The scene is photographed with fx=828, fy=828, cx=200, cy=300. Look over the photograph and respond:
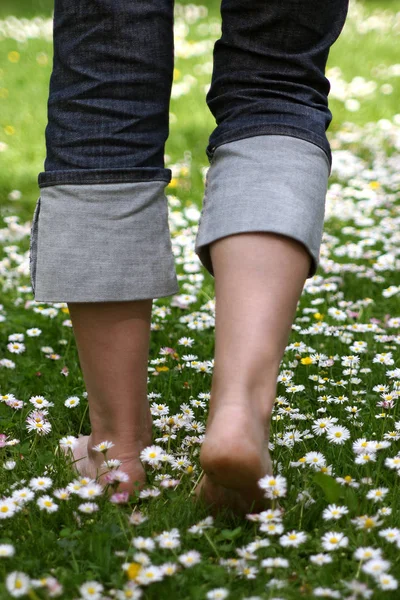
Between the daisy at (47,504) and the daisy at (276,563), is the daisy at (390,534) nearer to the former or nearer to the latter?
the daisy at (276,563)

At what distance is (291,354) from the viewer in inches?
96.2

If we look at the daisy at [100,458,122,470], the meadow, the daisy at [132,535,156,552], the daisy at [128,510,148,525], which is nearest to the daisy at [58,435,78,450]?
the meadow

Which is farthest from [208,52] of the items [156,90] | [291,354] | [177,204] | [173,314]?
[156,90]

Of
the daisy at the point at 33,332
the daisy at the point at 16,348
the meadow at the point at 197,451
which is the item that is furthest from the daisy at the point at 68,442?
the daisy at the point at 33,332

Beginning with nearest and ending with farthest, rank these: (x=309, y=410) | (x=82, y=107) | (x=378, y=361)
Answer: (x=82, y=107) → (x=309, y=410) → (x=378, y=361)

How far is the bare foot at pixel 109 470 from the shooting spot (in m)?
1.67

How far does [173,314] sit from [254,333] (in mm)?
1547

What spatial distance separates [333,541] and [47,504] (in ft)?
1.72

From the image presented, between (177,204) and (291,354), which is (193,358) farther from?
(177,204)

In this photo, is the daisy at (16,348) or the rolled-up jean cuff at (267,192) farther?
the daisy at (16,348)

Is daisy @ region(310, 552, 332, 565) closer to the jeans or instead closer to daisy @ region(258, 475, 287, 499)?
daisy @ region(258, 475, 287, 499)

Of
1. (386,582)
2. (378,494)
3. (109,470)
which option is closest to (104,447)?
(109,470)

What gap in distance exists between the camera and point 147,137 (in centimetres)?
152

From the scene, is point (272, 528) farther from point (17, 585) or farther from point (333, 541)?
point (17, 585)
